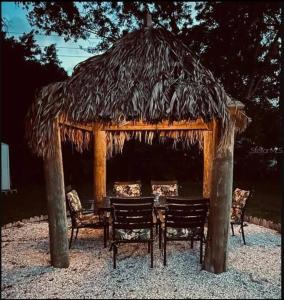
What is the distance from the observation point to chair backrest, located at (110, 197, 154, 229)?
5.38 meters

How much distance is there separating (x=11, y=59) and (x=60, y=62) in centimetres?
238

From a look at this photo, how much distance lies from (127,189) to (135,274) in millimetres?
3544

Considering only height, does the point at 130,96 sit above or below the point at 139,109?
above

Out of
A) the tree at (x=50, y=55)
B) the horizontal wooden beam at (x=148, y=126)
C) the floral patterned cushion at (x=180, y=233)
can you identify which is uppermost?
the tree at (x=50, y=55)

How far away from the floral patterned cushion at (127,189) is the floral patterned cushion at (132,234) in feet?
9.10

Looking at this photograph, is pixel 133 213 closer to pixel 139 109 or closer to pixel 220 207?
pixel 220 207

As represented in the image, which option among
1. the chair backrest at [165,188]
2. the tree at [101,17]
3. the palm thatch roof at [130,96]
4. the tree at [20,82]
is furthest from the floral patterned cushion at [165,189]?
the tree at [101,17]

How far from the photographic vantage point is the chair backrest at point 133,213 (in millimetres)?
5375

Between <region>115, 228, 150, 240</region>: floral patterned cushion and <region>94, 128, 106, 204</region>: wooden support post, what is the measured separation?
2.85 m

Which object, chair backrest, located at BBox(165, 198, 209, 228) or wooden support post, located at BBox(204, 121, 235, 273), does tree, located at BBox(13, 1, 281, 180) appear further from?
wooden support post, located at BBox(204, 121, 235, 273)

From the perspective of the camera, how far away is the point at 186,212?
18.2 feet

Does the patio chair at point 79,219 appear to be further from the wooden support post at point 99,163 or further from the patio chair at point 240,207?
the patio chair at point 240,207

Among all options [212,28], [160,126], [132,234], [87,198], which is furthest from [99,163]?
[212,28]

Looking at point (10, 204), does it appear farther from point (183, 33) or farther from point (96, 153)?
point (183, 33)
